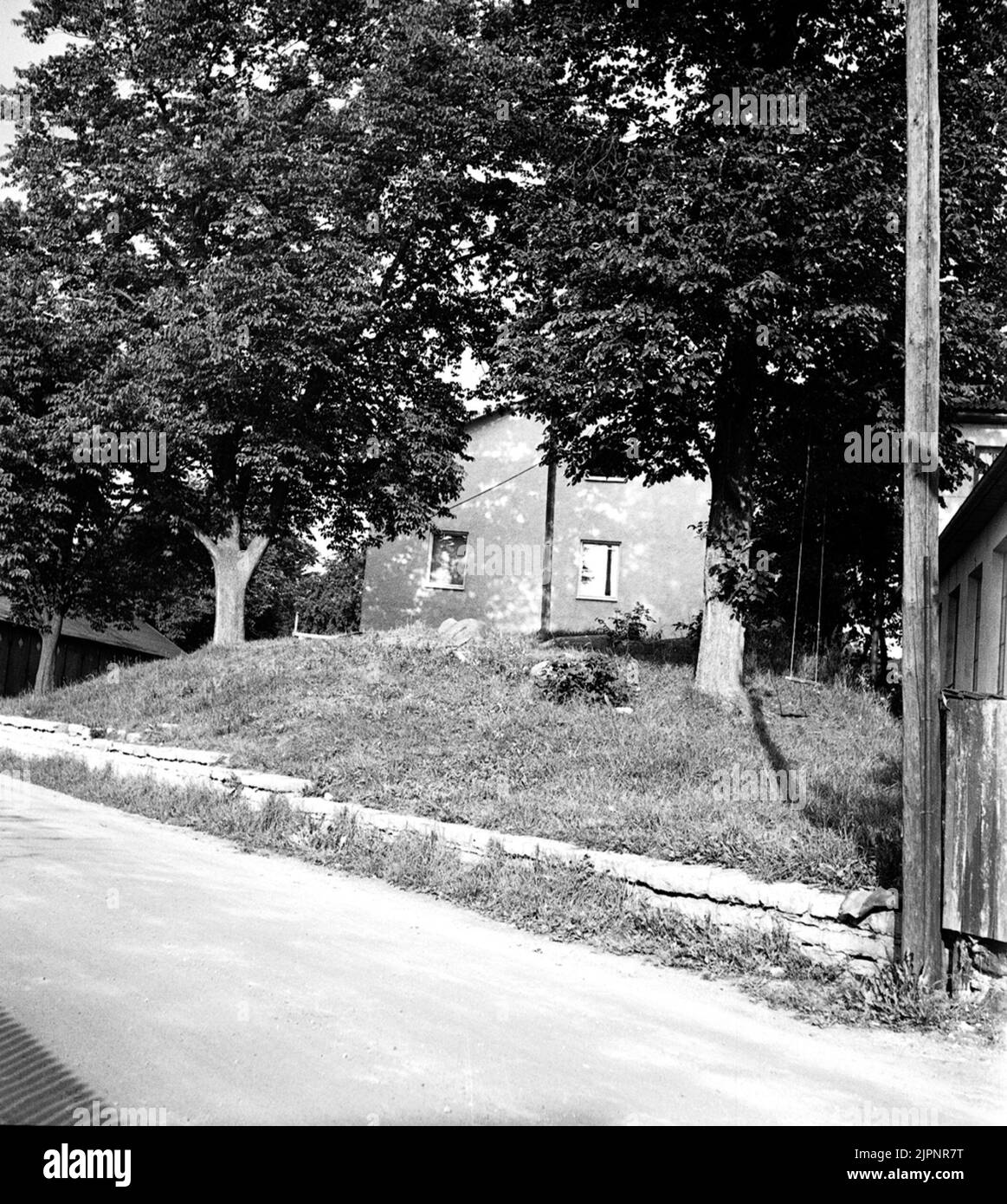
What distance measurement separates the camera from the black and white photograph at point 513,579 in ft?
15.1

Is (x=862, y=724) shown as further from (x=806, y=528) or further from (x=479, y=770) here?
(x=806, y=528)

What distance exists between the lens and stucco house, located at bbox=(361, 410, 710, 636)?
30.5m

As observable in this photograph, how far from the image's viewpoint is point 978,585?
659 inches

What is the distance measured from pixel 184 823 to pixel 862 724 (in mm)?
8695

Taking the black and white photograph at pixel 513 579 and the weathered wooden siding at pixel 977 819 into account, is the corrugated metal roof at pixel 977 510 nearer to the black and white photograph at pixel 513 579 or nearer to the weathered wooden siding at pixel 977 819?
the black and white photograph at pixel 513 579

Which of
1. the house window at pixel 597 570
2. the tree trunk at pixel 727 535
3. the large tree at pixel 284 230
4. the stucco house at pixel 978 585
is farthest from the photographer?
the house window at pixel 597 570

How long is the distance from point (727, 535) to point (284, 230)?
454 inches

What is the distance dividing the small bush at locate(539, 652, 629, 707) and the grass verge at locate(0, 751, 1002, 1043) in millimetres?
4783

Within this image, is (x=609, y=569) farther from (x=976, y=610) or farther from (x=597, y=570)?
(x=976, y=610)

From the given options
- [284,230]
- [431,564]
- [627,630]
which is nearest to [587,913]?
[627,630]

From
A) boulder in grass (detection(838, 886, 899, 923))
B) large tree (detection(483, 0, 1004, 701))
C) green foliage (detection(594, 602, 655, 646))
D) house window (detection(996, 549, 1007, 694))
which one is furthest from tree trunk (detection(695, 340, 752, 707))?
boulder in grass (detection(838, 886, 899, 923))

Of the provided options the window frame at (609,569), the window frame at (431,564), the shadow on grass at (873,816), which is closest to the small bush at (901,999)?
the shadow on grass at (873,816)

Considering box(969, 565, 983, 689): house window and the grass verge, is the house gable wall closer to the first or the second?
box(969, 565, 983, 689): house window
